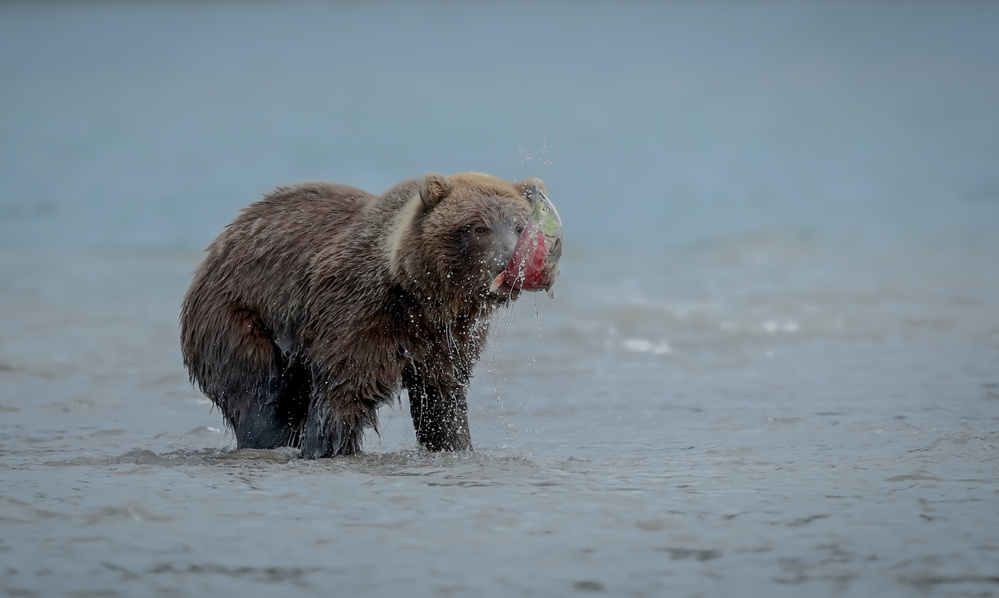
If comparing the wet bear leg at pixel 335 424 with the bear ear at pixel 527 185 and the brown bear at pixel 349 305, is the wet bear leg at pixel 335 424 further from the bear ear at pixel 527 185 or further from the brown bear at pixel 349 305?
the bear ear at pixel 527 185

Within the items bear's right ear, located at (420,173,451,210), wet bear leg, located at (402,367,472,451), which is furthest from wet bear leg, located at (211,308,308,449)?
bear's right ear, located at (420,173,451,210)

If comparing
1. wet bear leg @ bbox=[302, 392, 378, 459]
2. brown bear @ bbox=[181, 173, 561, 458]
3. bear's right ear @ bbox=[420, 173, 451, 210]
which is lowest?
wet bear leg @ bbox=[302, 392, 378, 459]

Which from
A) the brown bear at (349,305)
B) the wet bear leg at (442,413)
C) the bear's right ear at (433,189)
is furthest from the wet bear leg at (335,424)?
the bear's right ear at (433,189)

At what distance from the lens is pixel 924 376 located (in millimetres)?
10398

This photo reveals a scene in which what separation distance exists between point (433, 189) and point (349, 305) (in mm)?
761

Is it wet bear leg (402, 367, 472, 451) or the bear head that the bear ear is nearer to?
the bear head

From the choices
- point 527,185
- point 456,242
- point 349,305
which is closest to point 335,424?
point 349,305

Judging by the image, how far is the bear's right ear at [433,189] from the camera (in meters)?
6.50

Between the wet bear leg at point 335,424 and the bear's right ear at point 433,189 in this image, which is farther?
the wet bear leg at point 335,424

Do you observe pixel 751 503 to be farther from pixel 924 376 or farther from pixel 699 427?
pixel 924 376

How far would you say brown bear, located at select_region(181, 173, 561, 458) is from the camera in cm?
647

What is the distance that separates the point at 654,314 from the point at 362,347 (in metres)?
8.68

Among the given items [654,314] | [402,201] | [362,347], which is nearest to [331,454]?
[362,347]

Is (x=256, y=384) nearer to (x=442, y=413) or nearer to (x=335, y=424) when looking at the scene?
(x=335, y=424)
